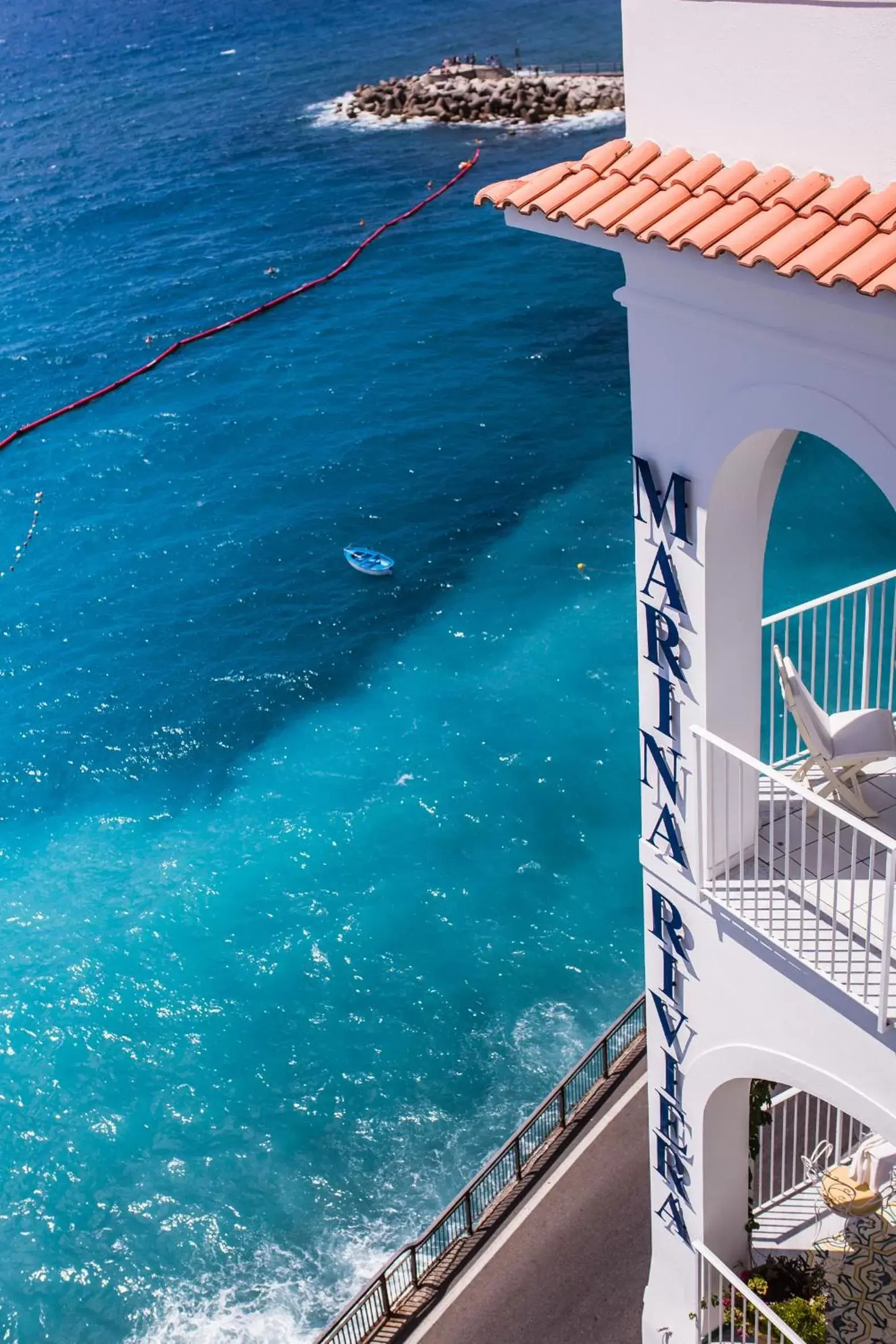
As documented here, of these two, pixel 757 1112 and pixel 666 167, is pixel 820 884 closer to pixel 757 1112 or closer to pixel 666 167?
pixel 757 1112

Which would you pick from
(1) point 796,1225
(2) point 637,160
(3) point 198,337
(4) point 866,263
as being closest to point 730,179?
(2) point 637,160

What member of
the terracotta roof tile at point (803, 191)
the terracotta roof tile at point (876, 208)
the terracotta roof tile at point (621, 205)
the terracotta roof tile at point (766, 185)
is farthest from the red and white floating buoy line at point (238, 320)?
the terracotta roof tile at point (876, 208)

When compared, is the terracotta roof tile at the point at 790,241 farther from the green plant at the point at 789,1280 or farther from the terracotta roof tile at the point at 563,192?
the green plant at the point at 789,1280

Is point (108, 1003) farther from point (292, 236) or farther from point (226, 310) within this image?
point (292, 236)

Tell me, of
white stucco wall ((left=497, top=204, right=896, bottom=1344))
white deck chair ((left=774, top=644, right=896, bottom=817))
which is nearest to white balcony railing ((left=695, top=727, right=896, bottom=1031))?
white stucco wall ((left=497, top=204, right=896, bottom=1344))

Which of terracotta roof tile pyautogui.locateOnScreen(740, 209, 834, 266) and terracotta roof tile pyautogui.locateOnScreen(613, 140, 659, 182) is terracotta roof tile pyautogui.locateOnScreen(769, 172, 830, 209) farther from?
terracotta roof tile pyautogui.locateOnScreen(613, 140, 659, 182)

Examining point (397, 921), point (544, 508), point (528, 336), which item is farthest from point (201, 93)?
point (397, 921)
